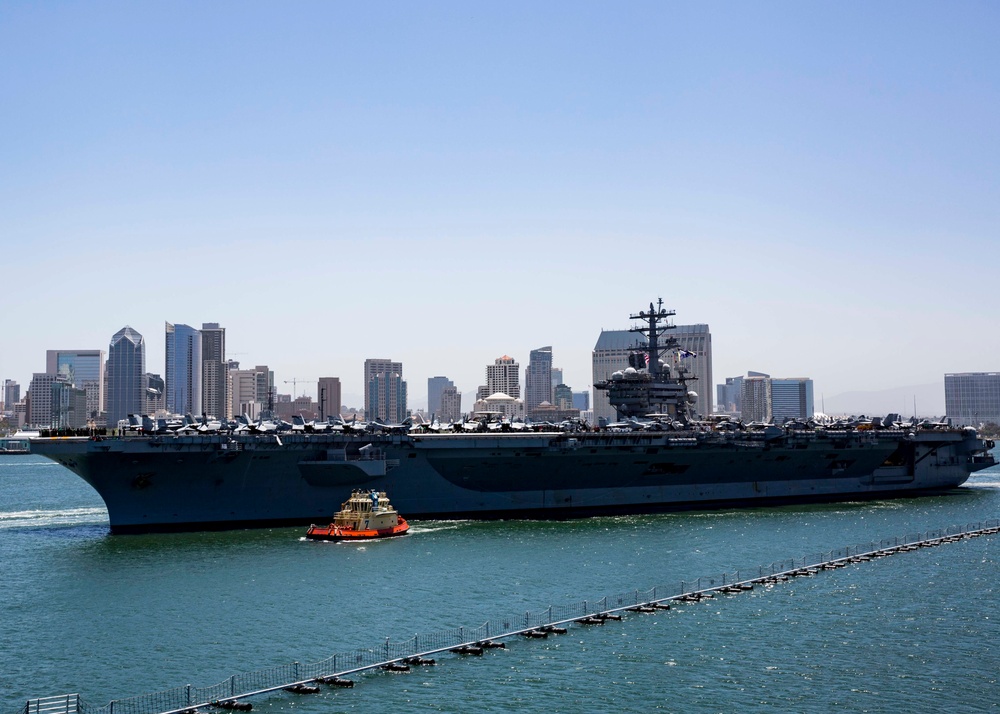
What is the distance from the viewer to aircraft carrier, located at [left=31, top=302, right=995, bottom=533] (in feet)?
112

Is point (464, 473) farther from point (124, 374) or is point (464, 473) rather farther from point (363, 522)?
point (124, 374)

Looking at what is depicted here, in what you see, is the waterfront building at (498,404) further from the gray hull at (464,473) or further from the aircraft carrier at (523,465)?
the gray hull at (464,473)

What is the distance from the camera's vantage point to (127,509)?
34125 millimetres

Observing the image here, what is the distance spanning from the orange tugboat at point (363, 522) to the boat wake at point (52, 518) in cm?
1117

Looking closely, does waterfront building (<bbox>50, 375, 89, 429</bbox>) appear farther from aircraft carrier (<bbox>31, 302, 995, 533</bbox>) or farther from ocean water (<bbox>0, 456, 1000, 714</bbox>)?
ocean water (<bbox>0, 456, 1000, 714</bbox>)

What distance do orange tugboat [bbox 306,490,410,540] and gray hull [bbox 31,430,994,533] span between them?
81.1 inches

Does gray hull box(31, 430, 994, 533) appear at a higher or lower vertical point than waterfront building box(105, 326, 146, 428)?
lower

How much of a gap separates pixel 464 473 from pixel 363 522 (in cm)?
606

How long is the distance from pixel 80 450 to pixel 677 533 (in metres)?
20.5

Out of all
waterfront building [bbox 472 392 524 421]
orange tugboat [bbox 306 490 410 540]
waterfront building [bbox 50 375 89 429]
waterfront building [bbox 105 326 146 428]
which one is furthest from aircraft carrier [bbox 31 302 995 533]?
waterfront building [bbox 105 326 146 428]

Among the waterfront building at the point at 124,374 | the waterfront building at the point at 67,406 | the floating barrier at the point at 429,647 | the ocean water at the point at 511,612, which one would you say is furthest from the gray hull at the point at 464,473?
the waterfront building at the point at 124,374

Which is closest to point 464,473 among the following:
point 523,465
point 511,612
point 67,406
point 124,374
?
point 523,465

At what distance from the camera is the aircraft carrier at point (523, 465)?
34.2m

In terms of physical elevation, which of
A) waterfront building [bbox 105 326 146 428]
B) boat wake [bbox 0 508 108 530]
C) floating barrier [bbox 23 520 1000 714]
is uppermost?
waterfront building [bbox 105 326 146 428]
